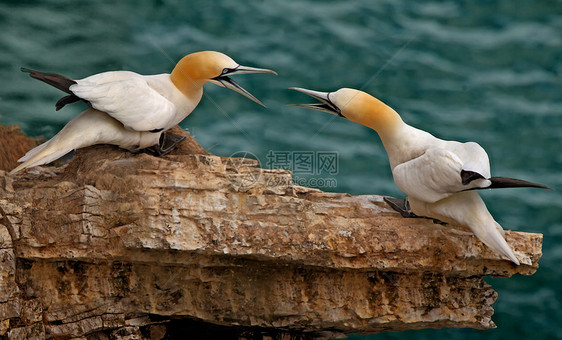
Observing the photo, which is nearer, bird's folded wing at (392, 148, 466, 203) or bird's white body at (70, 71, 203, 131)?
bird's folded wing at (392, 148, 466, 203)

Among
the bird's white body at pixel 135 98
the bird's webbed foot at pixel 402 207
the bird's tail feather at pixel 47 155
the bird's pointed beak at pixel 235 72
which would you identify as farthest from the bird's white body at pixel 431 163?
the bird's tail feather at pixel 47 155

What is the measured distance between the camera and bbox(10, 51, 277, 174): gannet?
3.63 m

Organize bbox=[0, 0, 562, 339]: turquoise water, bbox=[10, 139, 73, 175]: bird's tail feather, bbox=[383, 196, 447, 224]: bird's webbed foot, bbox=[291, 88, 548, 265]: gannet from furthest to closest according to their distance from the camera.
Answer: bbox=[0, 0, 562, 339]: turquoise water → bbox=[383, 196, 447, 224]: bird's webbed foot → bbox=[10, 139, 73, 175]: bird's tail feather → bbox=[291, 88, 548, 265]: gannet

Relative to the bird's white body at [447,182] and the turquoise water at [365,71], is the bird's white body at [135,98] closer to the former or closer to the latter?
the bird's white body at [447,182]

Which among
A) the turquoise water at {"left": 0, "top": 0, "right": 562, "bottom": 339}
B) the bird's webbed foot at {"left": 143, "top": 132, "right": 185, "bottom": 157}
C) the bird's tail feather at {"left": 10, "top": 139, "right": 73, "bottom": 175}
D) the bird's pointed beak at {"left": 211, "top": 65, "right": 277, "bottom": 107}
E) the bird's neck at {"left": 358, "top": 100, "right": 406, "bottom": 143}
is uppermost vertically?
the turquoise water at {"left": 0, "top": 0, "right": 562, "bottom": 339}

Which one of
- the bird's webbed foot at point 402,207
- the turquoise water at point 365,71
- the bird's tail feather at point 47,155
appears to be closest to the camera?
the bird's tail feather at point 47,155

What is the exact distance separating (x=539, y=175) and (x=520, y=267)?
2517mm

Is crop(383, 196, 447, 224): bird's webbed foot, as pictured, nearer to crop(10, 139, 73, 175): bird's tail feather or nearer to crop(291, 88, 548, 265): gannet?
crop(291, 88, 548, 265): gannet

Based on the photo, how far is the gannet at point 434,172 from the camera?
132 inches

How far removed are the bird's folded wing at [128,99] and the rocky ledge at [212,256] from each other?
23cm

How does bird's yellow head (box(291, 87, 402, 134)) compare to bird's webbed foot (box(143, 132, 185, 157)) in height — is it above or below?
above

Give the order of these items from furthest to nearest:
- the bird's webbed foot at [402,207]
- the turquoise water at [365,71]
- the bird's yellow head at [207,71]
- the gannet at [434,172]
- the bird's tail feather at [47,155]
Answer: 1. the turquoise water at [365,71]
2. the bird's yellow head at [207,71]
3. the bird's webbed foot at [402,207]
4. the bird's tail feather at [47,155]
5. the gannet at [434,172]

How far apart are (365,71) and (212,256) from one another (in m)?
3.20

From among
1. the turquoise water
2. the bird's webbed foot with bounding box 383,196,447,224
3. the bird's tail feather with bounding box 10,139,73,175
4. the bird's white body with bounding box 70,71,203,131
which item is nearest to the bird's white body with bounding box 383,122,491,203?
the bird's webbed foot with bounding box 383,196,447,224
